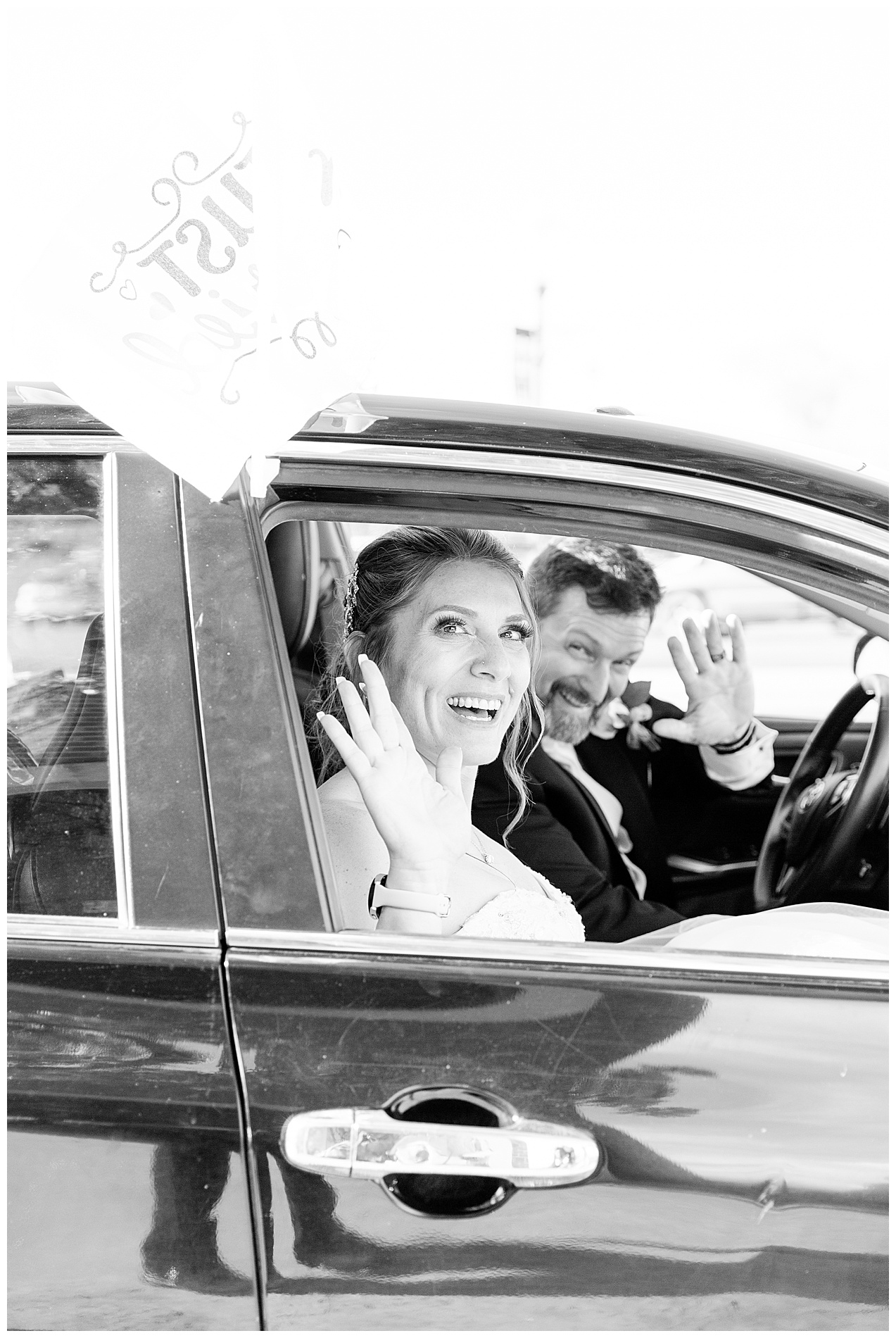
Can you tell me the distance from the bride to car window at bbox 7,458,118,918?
0.41m

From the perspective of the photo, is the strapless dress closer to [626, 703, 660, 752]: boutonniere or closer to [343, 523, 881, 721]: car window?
[343, 523, 881, 721]: car window

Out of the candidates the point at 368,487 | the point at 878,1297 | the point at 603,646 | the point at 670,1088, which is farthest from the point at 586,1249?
the point at 603,646

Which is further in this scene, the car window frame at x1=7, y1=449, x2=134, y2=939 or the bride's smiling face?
the bride's smiling face

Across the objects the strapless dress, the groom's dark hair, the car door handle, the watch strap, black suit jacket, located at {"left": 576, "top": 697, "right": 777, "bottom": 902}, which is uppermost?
the groom's dark hair

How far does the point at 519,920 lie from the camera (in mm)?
1772

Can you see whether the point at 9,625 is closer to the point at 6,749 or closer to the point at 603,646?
the point at 6,749

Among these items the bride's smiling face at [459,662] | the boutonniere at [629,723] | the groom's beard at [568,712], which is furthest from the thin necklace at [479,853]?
the boutonniere at [629,723]

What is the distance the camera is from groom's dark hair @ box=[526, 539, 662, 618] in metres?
3.08

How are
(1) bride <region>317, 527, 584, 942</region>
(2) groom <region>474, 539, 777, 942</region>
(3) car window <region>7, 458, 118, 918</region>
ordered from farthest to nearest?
(2) groom <region>474, 539, 777, 942</region> < (1) bride <region>317, 527, 584, 942</region> < (3) car window <region>7, 458, 118, 918</region>

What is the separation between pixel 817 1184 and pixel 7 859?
943 millimetres

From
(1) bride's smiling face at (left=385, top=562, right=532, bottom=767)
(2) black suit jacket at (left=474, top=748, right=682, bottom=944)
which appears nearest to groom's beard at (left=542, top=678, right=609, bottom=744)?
(2) black suit jacket at (left=474, top=748, right=682, bottom=944)

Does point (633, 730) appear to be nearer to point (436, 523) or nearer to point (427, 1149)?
point (436, 523)

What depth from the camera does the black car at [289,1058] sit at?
→ 1212 millimetres

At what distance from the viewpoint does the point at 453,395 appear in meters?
1.58
